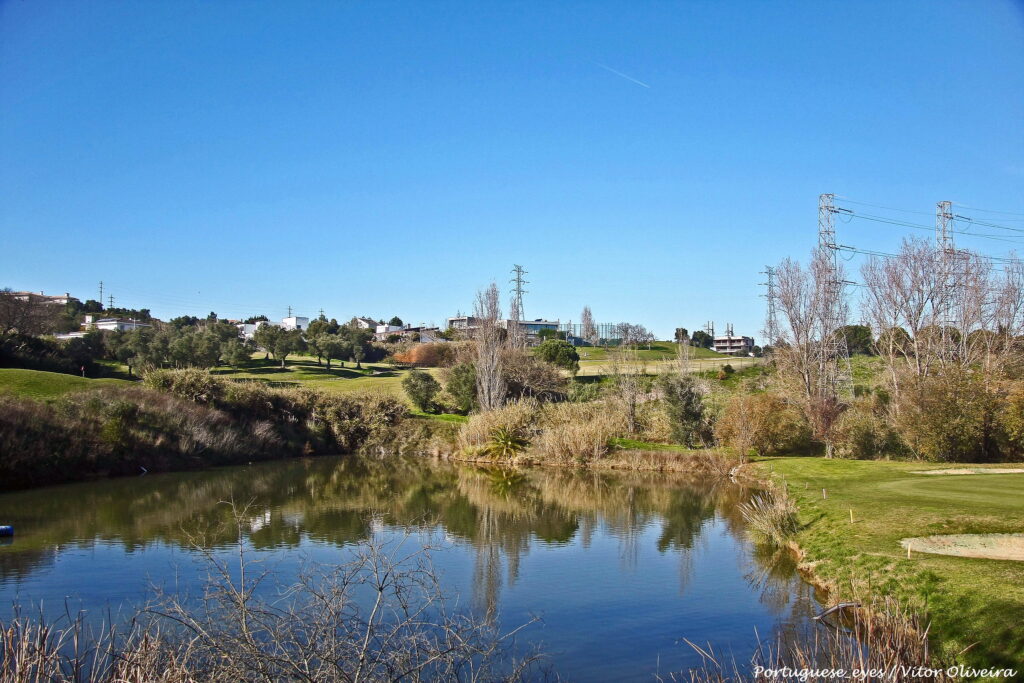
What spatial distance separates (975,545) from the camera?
13.6 metres

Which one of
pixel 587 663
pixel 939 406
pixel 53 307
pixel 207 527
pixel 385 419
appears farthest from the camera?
pixel 53 307

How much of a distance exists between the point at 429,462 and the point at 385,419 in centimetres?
466

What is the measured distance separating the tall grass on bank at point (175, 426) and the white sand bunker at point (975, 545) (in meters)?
25.7

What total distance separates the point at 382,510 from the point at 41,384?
797 inches

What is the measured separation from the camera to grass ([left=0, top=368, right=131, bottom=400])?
31589mm

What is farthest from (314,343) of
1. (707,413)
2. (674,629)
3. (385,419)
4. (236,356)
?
(674,629)

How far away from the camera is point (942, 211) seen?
149 ft

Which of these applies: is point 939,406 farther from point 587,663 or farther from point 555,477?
point 587,663

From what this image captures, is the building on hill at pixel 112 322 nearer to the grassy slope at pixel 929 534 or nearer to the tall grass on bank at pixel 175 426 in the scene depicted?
the tall grass on bank at pixel 175 426

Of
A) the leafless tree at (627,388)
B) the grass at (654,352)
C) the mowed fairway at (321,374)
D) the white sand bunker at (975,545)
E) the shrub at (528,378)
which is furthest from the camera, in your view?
the grass at (654,352)

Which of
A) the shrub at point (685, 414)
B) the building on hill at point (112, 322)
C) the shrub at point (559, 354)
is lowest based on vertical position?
the shrub at point (685, 414)

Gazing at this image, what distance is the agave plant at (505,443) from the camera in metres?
36.7

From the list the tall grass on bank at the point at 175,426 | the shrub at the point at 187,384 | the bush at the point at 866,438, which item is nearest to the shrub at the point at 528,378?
the tall grass on bank at the point at 175,426

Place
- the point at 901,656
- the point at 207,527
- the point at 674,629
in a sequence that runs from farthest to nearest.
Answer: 1. the point at 207,527
2. the point at 674,629
3. the point at 901,656
